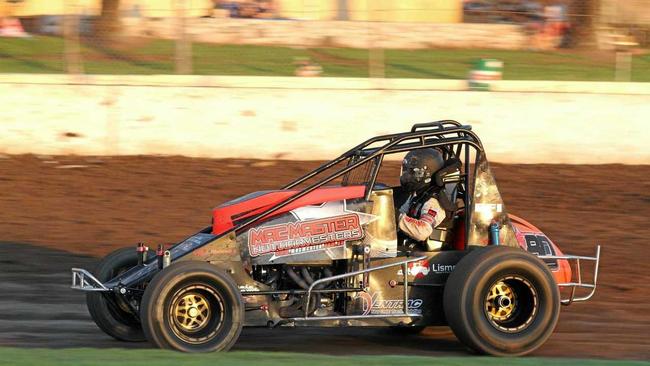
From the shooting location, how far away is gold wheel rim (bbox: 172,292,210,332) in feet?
23.2

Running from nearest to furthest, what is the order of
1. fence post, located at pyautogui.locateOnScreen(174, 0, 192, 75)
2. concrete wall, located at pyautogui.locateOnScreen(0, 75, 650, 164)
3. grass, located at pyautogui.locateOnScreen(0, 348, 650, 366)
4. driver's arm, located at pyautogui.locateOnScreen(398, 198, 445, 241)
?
grass, located at pyautogui.locateOnScreen(0, 348, 650, 366) < driver's arm, located at pyautogui.locateOnScreen(398, 198, 445, 241) < concrete wall, located at pyautogui.locateOnScreen(0, 75, 650, 164) < fence post, located at pyautogui.locateOnScreen(174, 0, 192, 75)

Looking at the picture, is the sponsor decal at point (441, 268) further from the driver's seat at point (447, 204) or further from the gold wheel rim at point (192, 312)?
the gold wheel rim at point (192, 312)

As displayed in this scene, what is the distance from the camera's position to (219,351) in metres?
7.02

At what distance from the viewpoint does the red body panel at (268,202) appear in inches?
296

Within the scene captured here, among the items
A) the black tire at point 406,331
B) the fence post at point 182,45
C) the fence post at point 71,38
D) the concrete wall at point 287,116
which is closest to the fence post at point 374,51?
the concrete wall at point 287,116

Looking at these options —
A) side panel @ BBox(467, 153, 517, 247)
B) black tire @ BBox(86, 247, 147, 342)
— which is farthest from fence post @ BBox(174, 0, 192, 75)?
side panel @ BBox(467, 153, 517, 247)

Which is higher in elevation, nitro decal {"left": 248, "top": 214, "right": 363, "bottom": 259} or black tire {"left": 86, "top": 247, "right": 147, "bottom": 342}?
nitro decal {"left": 248, "top": 214, "right": 363, "bottom": 259}

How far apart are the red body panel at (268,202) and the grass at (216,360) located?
1.05 meters

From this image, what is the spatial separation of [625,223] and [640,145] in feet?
12.0

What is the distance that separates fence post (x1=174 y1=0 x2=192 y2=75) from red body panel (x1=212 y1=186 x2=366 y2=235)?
9.13 meters

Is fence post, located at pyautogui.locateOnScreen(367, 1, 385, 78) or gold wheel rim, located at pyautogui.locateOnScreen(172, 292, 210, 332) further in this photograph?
fence post, located at pyautogui.locateOnScreen(367, 1, 385, 78)

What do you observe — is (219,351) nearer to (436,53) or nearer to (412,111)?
(412,111)

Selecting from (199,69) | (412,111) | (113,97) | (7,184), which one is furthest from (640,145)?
(7,184)

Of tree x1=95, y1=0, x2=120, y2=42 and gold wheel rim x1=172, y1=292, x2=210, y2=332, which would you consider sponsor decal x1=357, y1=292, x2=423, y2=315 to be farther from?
tree x1=95, y1=0, x2=120, y2=42
